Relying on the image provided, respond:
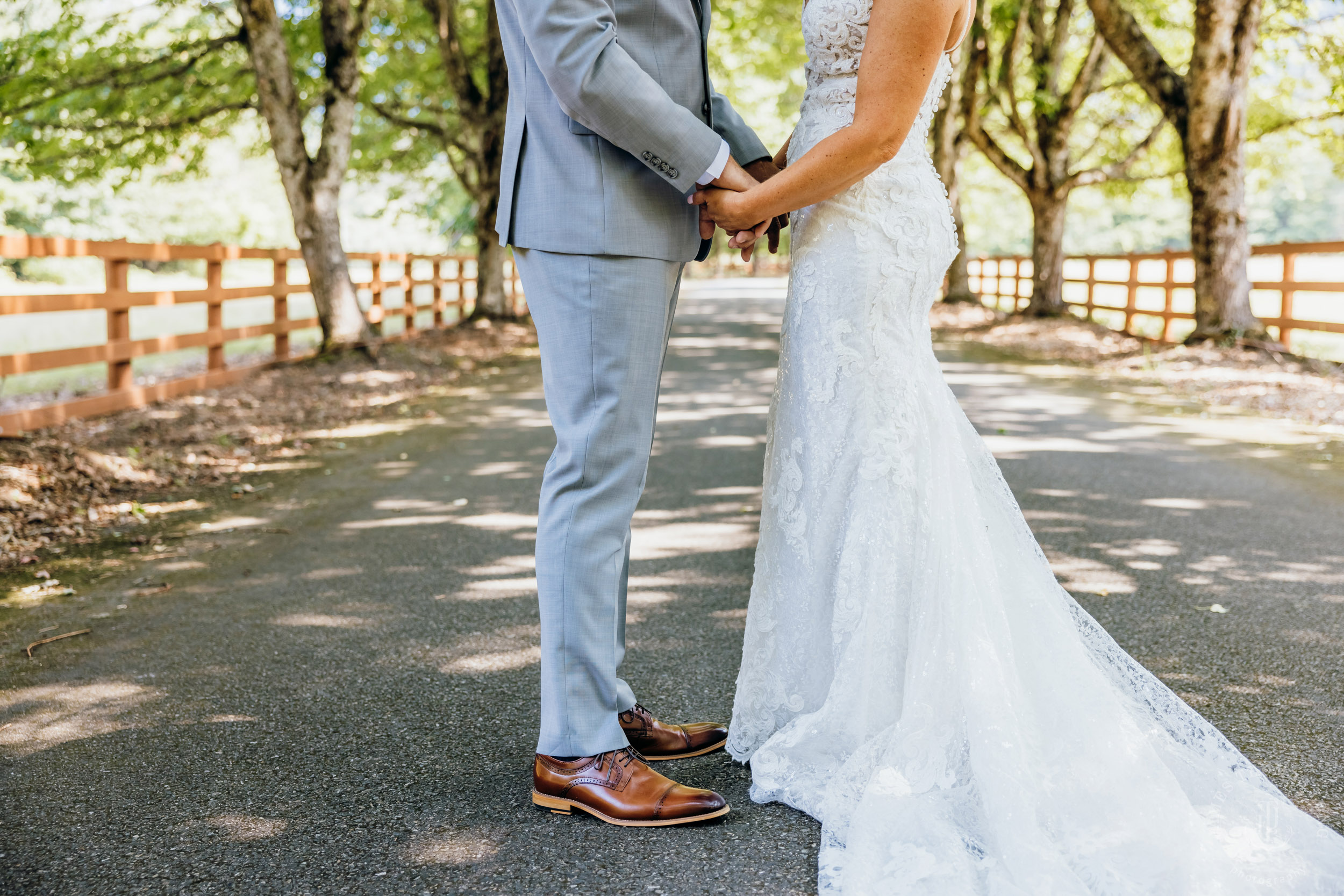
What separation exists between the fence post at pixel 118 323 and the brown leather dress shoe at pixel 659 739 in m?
7.17

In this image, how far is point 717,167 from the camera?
2.32 meters

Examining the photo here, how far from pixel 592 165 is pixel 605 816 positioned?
1.41 meters

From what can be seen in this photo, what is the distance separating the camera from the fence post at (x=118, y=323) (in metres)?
8.39

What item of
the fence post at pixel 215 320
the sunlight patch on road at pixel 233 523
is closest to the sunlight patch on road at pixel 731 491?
the sunlight patch on road at pixel 233 523

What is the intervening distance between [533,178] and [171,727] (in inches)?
70.6

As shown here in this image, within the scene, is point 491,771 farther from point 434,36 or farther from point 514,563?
point 434,36

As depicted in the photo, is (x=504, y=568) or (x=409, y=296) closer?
(x=504, y=568)

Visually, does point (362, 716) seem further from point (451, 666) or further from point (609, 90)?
point (609, 90)

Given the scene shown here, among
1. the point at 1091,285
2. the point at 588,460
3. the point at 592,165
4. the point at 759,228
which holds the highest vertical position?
the point at 1091,285

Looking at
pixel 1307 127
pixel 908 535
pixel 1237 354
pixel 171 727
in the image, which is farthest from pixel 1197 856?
pixel 1307 127

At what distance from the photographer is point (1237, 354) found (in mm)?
10820

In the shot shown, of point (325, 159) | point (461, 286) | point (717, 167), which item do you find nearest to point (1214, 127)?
point (325, 159)

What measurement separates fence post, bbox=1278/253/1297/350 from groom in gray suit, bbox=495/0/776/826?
36.2 feet

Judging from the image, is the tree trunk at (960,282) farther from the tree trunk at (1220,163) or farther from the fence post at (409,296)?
the fence post at (409,296)
